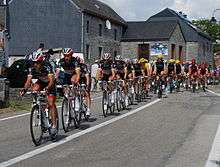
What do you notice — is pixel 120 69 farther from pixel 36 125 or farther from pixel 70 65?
pixel 36 125

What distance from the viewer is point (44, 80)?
10.0 meters

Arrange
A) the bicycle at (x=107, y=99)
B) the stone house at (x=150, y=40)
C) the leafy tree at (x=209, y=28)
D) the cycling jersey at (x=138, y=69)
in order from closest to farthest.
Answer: the bicycle at (x=107, y=99) → the cycling jersey at (x=138, y=69) → the stone house at (x=150, y=40) → the leafy tree at (x=209, y=28)

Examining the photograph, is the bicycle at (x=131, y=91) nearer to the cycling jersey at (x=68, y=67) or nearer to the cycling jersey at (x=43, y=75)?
the cycling jersey at (x=68, y=67)

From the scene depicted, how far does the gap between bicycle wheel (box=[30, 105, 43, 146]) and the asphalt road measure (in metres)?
0.15

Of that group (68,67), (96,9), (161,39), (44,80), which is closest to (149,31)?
(161,39)

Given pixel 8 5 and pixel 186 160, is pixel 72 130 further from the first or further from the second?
pixel 8 5

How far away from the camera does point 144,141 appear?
1034 cm

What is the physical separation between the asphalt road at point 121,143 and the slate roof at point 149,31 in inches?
1917

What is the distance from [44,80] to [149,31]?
56525 millimetres

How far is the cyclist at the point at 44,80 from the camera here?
981 cm

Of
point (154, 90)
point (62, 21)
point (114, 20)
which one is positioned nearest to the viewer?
point (154, 90)

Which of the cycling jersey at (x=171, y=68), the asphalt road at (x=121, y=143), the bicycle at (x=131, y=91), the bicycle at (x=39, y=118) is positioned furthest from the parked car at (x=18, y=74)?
the bicycle at (x=39, y=118)

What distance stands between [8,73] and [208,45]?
6481cm

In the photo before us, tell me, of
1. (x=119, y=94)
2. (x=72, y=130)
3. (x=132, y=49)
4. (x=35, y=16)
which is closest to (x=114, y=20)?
(x=132, y=49)
